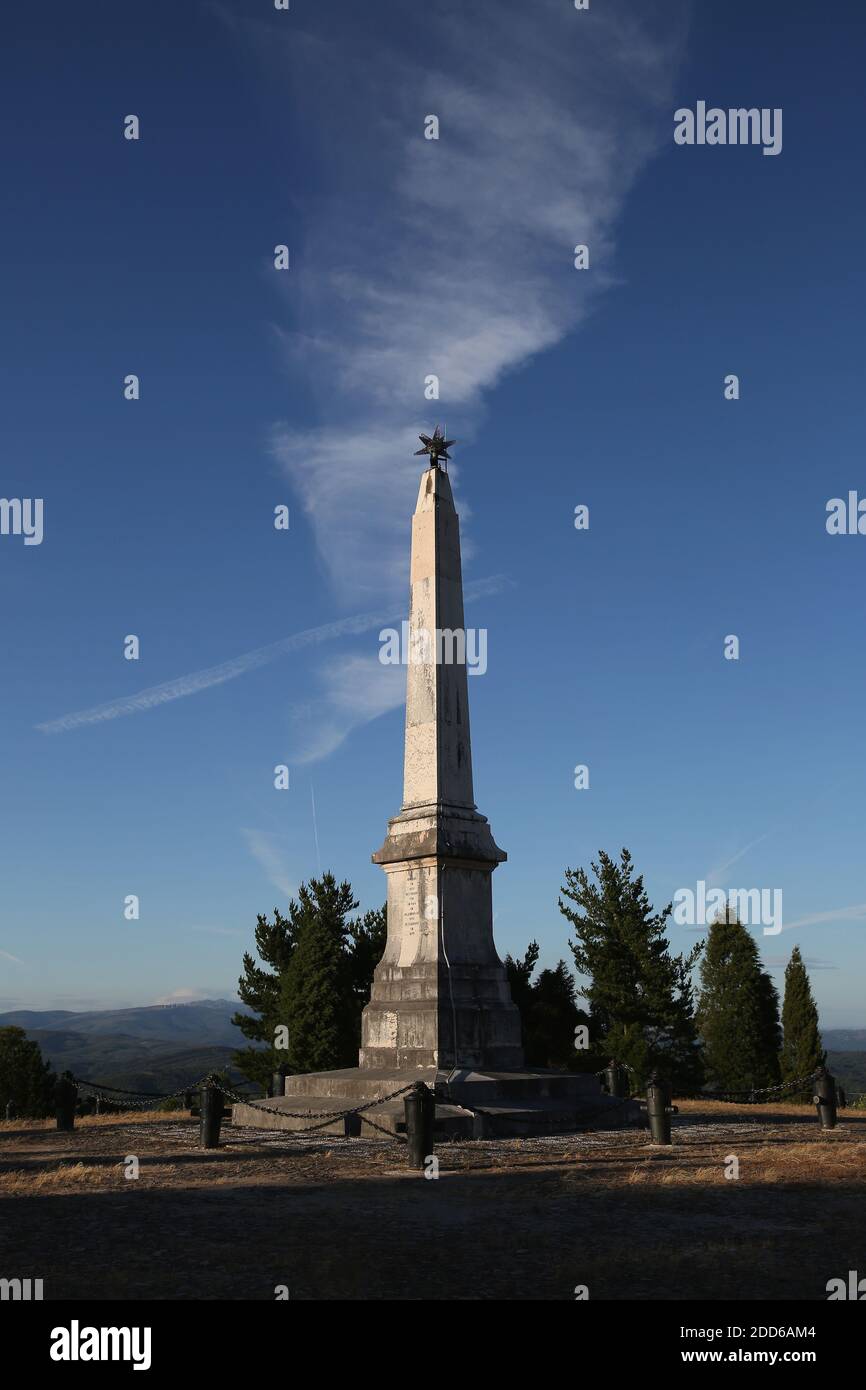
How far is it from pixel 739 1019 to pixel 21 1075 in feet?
77.8

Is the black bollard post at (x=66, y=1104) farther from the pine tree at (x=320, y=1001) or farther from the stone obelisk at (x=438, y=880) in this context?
the pine tree at (x=320, y=1001)

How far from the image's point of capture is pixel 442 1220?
9680 mm

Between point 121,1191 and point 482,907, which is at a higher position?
point 482,907

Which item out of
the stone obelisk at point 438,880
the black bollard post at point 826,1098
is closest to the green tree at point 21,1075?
the stone obelisk at point 438,880

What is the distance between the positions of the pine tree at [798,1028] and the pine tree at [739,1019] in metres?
0.54

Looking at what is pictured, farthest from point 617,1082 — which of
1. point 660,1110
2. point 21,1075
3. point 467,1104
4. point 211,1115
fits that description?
point 21,1075

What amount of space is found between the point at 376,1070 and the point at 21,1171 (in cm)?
709

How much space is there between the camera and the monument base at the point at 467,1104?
1598cm

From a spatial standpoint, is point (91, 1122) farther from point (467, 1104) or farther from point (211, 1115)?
point (467, 1104)

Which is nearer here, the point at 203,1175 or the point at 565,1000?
the point at 203,1175

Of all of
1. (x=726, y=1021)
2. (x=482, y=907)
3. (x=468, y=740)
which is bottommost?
(x=726, y=1021)
